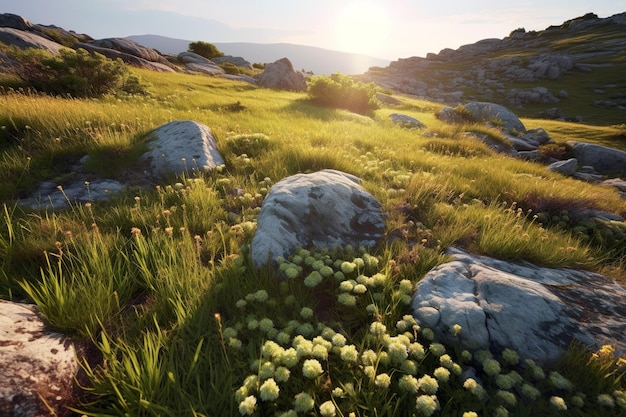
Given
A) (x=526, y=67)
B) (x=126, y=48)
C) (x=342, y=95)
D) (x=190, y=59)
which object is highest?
(x=526, y=67)

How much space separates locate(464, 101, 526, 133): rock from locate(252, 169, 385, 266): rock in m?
21.5

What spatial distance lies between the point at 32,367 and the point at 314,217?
3.27 m

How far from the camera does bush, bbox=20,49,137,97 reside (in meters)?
12.1

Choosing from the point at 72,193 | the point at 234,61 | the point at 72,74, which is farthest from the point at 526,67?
the point at 72,193

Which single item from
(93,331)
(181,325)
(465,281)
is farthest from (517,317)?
(93,331)

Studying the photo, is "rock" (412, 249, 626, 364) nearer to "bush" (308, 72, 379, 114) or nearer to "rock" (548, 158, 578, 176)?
"rock" (548, 158, 578, 176)

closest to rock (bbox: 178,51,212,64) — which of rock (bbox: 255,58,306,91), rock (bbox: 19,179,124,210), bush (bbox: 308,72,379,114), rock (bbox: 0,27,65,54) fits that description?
rock (bbox: 255,58,306,91)

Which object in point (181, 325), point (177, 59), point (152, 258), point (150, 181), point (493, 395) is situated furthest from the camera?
point (177, 59)

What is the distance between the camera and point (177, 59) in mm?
46500

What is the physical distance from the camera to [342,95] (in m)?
21.8

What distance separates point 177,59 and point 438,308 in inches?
2141

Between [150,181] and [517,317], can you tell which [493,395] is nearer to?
[517,317]

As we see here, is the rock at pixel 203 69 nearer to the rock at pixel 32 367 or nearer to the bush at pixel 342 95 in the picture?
the bush at pixel 342 95

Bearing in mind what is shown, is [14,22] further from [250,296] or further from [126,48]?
[250,296]
